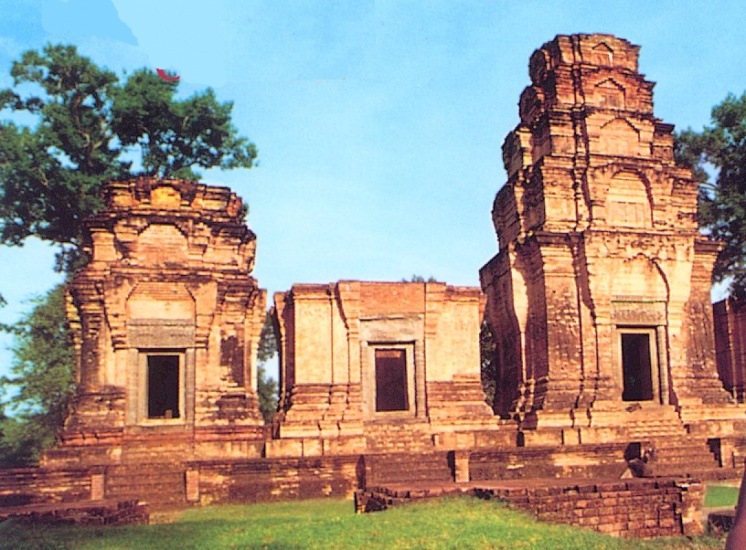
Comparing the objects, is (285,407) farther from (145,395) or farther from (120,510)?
(120,510)

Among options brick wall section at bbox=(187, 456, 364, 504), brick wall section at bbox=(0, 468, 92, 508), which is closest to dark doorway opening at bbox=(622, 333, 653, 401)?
brick wall section at bbox=(187, 456, 364, 504)

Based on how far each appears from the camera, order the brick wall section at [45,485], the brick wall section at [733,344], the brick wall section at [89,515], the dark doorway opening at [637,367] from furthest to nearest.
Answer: the brick wall section at [733,344]
the dark doorway opening at [637,367]
the brick wall section at [45,485]
the brick wall section at [89,515]

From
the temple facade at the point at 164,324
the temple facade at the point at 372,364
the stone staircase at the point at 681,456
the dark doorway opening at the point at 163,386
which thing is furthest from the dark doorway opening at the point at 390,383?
the stone staircase at the point at 681,456

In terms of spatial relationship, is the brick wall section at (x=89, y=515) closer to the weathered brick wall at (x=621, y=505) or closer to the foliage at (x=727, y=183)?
the weathered brick wall at (x=621, y=505)

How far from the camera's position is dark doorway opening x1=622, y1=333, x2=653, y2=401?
19219mm

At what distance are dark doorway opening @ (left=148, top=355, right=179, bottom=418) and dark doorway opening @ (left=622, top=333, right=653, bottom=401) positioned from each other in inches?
461

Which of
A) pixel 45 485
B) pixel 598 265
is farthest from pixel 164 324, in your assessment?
pixel 598 265

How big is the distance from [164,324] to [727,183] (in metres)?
18.2

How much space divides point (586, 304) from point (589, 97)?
554cm

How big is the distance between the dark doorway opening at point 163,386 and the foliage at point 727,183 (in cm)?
1658

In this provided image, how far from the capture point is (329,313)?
17547 mm

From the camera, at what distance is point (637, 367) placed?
2223 centimetres

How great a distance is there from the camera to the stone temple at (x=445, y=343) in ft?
50.2

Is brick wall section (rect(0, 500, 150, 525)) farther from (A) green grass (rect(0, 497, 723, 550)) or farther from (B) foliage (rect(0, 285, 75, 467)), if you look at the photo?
(B) foliage (rect(0, 285, 75, 467))
